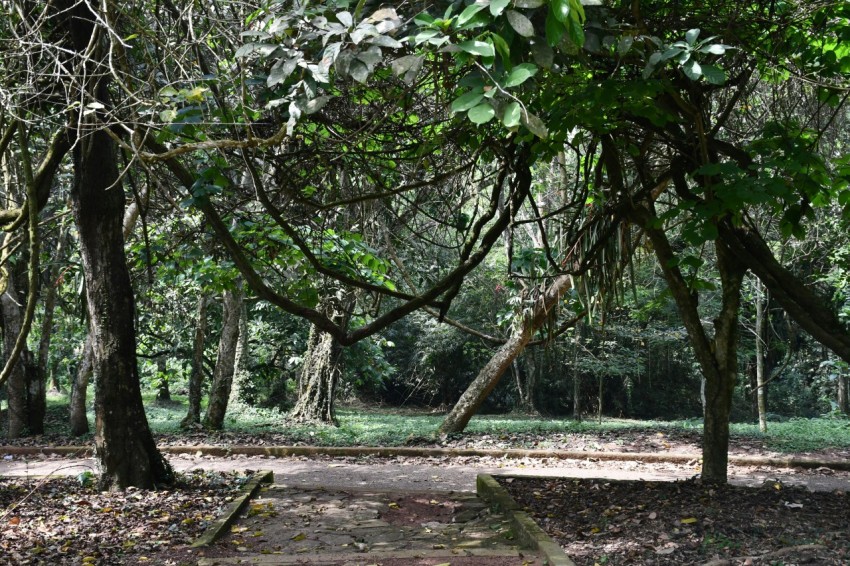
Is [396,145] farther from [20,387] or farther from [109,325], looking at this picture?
[20,387]

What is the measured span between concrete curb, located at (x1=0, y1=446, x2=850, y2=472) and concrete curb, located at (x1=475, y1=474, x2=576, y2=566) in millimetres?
3767

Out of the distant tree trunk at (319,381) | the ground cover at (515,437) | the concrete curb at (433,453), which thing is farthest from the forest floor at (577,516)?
the distant tree trunk at (319,381)

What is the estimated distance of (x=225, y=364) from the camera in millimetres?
12188

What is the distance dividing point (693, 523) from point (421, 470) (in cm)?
538

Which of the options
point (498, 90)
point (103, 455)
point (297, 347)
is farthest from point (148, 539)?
point (297, 347)

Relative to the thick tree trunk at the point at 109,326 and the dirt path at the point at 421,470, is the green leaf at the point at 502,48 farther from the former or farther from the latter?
the dirt path at the point at 421,470

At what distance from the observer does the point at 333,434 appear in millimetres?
12430

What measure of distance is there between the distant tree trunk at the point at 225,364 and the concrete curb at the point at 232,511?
181 inches

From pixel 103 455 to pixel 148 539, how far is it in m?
1.57

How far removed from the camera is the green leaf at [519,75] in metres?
2.71

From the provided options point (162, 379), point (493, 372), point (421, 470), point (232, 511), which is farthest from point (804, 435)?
point (162, 379)

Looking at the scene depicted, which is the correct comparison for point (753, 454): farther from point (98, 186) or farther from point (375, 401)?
point (375, 401)

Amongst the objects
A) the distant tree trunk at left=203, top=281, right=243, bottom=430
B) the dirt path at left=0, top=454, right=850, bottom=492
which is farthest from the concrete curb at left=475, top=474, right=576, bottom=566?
the distant tree trunk at left=203, top=281, right=243, bottom=430

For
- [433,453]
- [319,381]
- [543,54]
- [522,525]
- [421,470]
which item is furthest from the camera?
[319,381]
